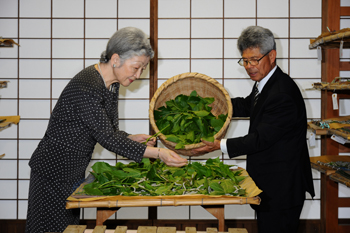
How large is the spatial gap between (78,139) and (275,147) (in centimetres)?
125

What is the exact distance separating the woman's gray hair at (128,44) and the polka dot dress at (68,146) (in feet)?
0.63

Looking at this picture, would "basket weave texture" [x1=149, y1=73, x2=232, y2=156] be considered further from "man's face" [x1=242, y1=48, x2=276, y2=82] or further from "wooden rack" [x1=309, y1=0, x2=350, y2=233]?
"wooden rack" [x1=309, y1=0, x2=350, y2=233]

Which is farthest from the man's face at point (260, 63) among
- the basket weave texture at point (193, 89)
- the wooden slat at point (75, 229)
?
the wooden slat at point (75, 229)

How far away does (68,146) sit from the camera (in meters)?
2.18

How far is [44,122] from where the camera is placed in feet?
12.9

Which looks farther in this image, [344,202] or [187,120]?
[344,202]

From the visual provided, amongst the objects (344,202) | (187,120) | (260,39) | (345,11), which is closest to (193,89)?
(187,120)

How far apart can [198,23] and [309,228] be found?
2436mm

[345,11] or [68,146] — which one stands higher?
[345,11]

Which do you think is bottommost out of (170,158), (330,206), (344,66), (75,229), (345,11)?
(330,206)

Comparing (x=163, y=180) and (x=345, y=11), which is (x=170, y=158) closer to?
(x=163, y=180)

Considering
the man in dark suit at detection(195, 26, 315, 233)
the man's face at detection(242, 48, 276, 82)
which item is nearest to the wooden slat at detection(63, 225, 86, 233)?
the man in dark suit at detection(195, 26, 315, 233)

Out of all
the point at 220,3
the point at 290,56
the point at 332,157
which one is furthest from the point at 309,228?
the point at 220,3

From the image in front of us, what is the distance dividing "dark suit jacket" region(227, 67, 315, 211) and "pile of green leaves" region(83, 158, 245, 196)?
20cm
